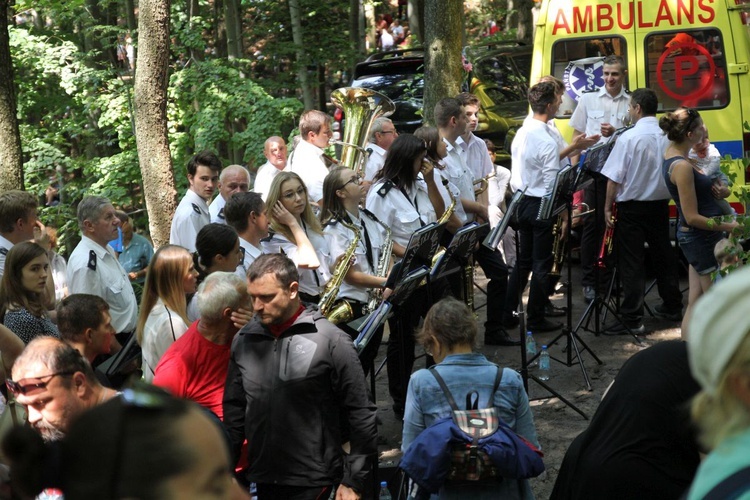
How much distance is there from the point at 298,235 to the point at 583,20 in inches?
198

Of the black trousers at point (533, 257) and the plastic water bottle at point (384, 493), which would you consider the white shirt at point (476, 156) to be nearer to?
the black trousers at point (533, 257)

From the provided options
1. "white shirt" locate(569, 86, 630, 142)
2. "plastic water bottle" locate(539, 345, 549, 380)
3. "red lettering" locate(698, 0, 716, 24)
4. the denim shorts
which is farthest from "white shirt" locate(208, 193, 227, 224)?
"red lettering" locate(698, 0, 716, 24)

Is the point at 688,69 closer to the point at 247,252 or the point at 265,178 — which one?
the point at 265,178

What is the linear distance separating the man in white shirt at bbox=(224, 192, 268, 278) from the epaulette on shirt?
1.20 metres

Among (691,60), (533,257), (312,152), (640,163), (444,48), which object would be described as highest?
(444,48)

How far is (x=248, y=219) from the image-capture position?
6.28m

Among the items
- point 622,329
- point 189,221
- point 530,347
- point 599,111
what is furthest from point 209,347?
point 599,111

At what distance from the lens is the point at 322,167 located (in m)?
8.67

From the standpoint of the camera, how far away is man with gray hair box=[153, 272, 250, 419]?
182 inches

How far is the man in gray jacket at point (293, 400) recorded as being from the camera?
4.42 metres

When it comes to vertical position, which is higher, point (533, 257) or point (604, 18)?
point (604, 18)

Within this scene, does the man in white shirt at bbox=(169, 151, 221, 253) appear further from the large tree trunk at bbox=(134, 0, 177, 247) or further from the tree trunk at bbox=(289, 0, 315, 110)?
the tree trunk at bbox=(289, 0, 315, 110)

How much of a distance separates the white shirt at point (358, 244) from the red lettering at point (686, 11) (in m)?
4.45

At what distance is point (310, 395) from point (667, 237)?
5.23m
